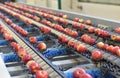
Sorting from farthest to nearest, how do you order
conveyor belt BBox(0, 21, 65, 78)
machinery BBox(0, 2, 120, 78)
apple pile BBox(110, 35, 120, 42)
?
apple pile BBox(110, 35, 120, 42) → machinery BBox(0, 2, 120, 78) → conveyor belt BBox(0, 21, 65, 78)

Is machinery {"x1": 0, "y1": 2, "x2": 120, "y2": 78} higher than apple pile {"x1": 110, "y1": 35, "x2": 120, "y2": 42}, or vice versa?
apple pile {"x1": 110, "y1": 35, "x2": 120, "y2": 42}

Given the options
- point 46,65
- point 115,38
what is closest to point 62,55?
point 46,65

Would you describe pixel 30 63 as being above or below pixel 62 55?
above

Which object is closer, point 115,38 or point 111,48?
point 111,48

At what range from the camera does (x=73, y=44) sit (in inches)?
102

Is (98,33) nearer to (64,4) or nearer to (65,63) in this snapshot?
(65,63)

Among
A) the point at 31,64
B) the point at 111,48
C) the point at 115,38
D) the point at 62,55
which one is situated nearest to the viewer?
the point at 31,64

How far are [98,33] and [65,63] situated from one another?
788 mm

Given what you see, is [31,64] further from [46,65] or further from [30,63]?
[46,65]

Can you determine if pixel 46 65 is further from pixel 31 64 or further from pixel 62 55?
pixel 62 55

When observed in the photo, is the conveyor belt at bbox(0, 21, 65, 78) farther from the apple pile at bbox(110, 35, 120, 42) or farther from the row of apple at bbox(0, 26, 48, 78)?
the apple pile at bbox(110, 35, 120, 42)

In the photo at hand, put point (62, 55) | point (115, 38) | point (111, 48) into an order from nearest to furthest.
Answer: point (111, 48)
point (62, 55)
point (115, 38)

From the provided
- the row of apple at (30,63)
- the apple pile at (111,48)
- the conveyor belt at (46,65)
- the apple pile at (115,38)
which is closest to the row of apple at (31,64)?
the row of apple at (30,63)

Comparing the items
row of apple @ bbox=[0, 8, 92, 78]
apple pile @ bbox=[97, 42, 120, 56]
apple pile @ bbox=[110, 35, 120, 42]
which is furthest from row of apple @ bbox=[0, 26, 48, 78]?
apple pile @ bbox=[110, 35, 120, 42]
